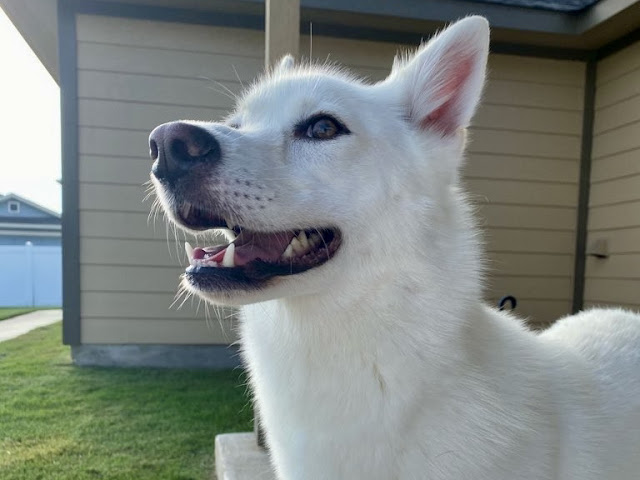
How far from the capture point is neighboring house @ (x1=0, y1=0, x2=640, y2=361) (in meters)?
4.78

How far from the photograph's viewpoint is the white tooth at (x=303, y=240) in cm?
137

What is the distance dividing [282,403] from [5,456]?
2.95m

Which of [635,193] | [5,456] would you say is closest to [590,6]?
[635,193]

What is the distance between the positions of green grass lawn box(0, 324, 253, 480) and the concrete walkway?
2.34 meters

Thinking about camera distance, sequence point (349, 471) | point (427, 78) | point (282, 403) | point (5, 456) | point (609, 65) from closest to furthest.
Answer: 1. point (349, 471)
2. point (282, 403)
3. point (427, 78)
4. point (5, 456)
5. point (609, 65)

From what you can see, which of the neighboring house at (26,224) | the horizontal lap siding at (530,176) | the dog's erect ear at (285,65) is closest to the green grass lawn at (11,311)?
the neighboring house at (26,224)

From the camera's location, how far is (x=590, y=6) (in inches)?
184

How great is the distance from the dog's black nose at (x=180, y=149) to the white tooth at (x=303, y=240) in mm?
294

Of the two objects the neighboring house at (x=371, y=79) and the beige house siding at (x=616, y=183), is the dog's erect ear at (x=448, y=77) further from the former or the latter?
the beige house siding at (x=616, y=183)

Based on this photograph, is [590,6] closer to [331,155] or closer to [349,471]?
[331,155]

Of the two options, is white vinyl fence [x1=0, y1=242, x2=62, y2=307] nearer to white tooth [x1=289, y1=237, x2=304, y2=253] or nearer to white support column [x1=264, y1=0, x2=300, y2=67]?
white support column [x1=264, y1=0, x2=300, y2=67]

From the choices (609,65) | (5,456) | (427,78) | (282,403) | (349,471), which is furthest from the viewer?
(609,65)

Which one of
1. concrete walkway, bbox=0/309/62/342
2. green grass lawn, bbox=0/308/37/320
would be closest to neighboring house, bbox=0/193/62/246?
green grass lawn, bbox=0/308/37/320

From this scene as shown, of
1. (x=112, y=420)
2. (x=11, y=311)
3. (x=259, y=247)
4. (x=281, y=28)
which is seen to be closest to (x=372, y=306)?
(x=259, y=247)
